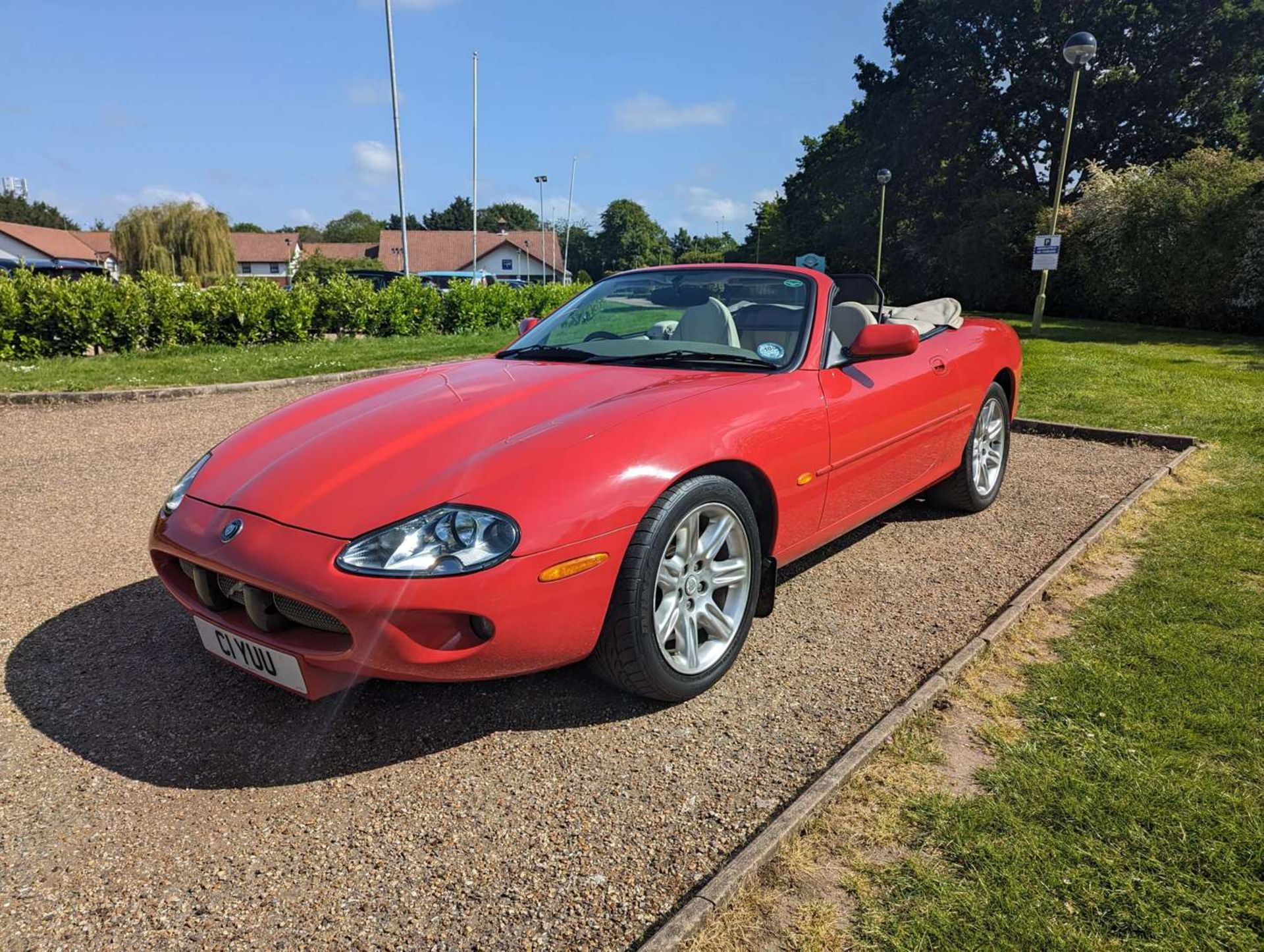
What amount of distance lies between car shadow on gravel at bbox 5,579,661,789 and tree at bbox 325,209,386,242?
369 feet

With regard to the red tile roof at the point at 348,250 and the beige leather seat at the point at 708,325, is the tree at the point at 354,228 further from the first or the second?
the beige leather seat at the point at 708,325

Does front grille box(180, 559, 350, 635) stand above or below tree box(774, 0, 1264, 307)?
below

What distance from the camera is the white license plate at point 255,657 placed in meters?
2.17

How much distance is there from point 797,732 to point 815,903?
719 mm

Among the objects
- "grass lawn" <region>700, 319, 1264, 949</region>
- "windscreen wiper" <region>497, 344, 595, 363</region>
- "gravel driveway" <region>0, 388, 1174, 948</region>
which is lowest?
"gravel driveway" <region>0, 388, 1174, 948</region>

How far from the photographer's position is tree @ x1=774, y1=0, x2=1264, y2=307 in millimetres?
27703

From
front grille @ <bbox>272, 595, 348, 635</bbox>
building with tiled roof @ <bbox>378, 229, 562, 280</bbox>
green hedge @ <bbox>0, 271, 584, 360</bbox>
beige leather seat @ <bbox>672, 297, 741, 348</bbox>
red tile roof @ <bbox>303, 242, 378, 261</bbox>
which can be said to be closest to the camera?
front grille @ <bbox>272, 595, 348, 635</bbox>

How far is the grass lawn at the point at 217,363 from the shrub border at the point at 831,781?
8.86 meters

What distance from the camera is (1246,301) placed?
635 inches

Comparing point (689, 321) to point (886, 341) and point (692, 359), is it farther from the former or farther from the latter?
point (886, 341)

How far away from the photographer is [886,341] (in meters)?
3.17

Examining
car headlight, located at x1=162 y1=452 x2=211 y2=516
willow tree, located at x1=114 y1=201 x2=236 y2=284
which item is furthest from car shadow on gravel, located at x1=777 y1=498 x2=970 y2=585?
willow tree, located at x1=114 y1=201 x2=236 y2=284

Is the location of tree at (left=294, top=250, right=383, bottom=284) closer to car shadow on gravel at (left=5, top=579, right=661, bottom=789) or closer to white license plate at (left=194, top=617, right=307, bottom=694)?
car shadow on gravel at (left=5, top=579, right=661, bottom=789)

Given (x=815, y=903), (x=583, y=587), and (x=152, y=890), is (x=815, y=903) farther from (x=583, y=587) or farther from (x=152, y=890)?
(x=152, y=890)
